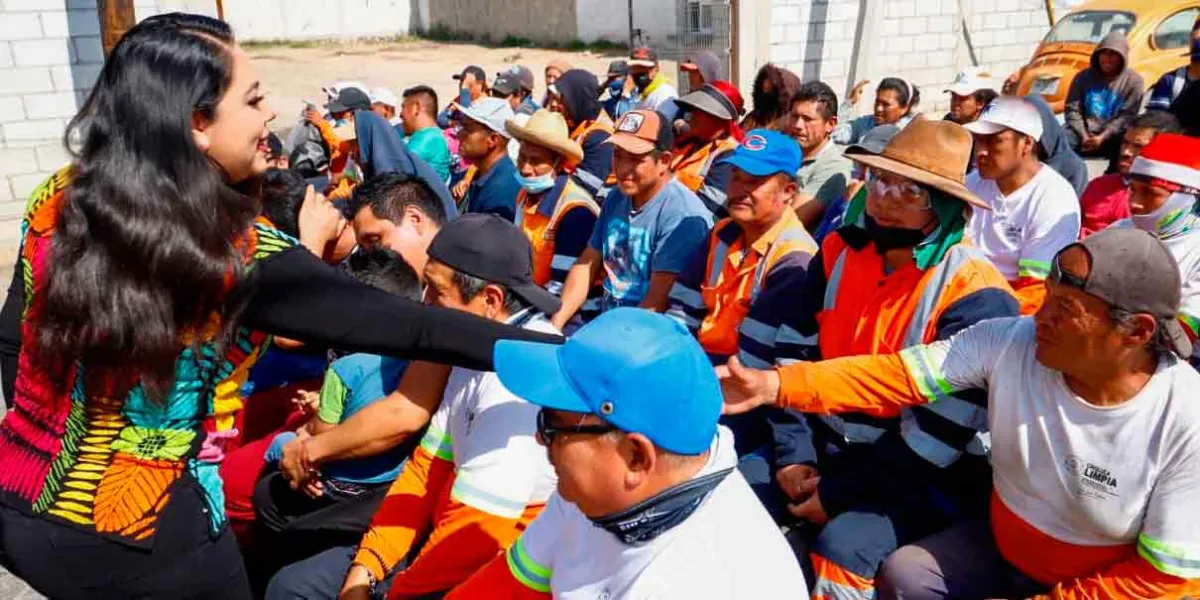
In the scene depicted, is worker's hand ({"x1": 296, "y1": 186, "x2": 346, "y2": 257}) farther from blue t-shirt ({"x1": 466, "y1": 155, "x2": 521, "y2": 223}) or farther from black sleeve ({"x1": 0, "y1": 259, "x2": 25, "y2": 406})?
blue t-shirt ({"x1": 466, "y1": 155, "x2": 521, "y2": 223})

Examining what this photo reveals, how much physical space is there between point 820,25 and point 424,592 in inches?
459

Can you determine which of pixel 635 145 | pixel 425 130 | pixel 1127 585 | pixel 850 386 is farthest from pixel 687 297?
pixel 425 130

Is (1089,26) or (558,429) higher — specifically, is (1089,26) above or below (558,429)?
above

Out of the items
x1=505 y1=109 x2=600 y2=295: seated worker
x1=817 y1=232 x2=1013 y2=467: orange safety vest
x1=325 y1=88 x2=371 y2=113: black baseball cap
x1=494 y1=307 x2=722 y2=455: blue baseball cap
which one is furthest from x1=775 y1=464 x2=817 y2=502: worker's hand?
x1=325 y1=88 x2=371 y2=113: black baseball cap

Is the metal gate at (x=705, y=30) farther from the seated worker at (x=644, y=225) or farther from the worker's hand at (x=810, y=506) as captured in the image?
the worker's hand at (x=810, y=506)

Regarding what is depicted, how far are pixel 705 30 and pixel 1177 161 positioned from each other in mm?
9939

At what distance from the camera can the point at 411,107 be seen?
25.4 feet

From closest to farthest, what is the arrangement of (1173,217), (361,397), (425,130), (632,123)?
(361,397)
(1173,217)
(632,123)
(425,130)

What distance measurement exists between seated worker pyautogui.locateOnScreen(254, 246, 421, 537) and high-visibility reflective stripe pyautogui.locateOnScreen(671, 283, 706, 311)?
140 centimetres

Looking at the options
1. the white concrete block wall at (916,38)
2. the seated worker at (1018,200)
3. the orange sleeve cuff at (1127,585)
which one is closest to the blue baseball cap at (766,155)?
the seated worker at (1018,200)

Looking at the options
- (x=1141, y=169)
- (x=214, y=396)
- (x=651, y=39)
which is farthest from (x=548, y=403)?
(x=651, y=39)

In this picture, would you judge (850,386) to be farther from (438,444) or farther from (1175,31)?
(1175,31)

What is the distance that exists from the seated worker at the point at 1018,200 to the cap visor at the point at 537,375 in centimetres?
303

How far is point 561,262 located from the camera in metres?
5.01
